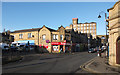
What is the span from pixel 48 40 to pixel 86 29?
257 feet

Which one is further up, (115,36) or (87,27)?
(87,27)

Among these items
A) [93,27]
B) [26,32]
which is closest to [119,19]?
[26,32]

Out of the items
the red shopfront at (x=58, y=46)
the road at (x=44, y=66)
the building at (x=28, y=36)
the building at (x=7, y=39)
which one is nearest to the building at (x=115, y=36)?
the road at (x=44, y=66)

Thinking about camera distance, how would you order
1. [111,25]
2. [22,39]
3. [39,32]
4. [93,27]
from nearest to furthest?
1. [111,25]
2. [39,32]
3. [22,39]
4. [93,27]

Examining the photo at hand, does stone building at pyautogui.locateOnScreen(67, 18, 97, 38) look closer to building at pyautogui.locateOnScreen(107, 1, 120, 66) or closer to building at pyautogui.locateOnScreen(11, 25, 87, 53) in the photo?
building at pyautogui.locateOnScreen(11, 25, 87, 53)

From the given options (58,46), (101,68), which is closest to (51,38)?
(58,46)

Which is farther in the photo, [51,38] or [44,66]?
[51,38]

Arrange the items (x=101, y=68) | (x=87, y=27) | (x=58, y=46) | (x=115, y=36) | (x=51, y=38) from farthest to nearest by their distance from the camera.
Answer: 1. (x=87, y=27)
2. (x=51, y=38)
3. (x=58, y=46)
4. (x=115, y=36)
5. (x=101, y=68)

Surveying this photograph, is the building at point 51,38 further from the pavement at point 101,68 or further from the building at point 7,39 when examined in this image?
the pavement at point 101,68

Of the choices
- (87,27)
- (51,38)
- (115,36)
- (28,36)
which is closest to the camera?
(115,36)

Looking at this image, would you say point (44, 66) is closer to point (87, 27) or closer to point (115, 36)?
point (115, 36)

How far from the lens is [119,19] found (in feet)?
43.9

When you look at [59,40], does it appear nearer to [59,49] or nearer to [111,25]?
[59,49]

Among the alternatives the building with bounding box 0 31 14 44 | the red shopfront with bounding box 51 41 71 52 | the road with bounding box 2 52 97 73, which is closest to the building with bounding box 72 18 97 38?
the red shopfront with bounding box 51 41 71 52
